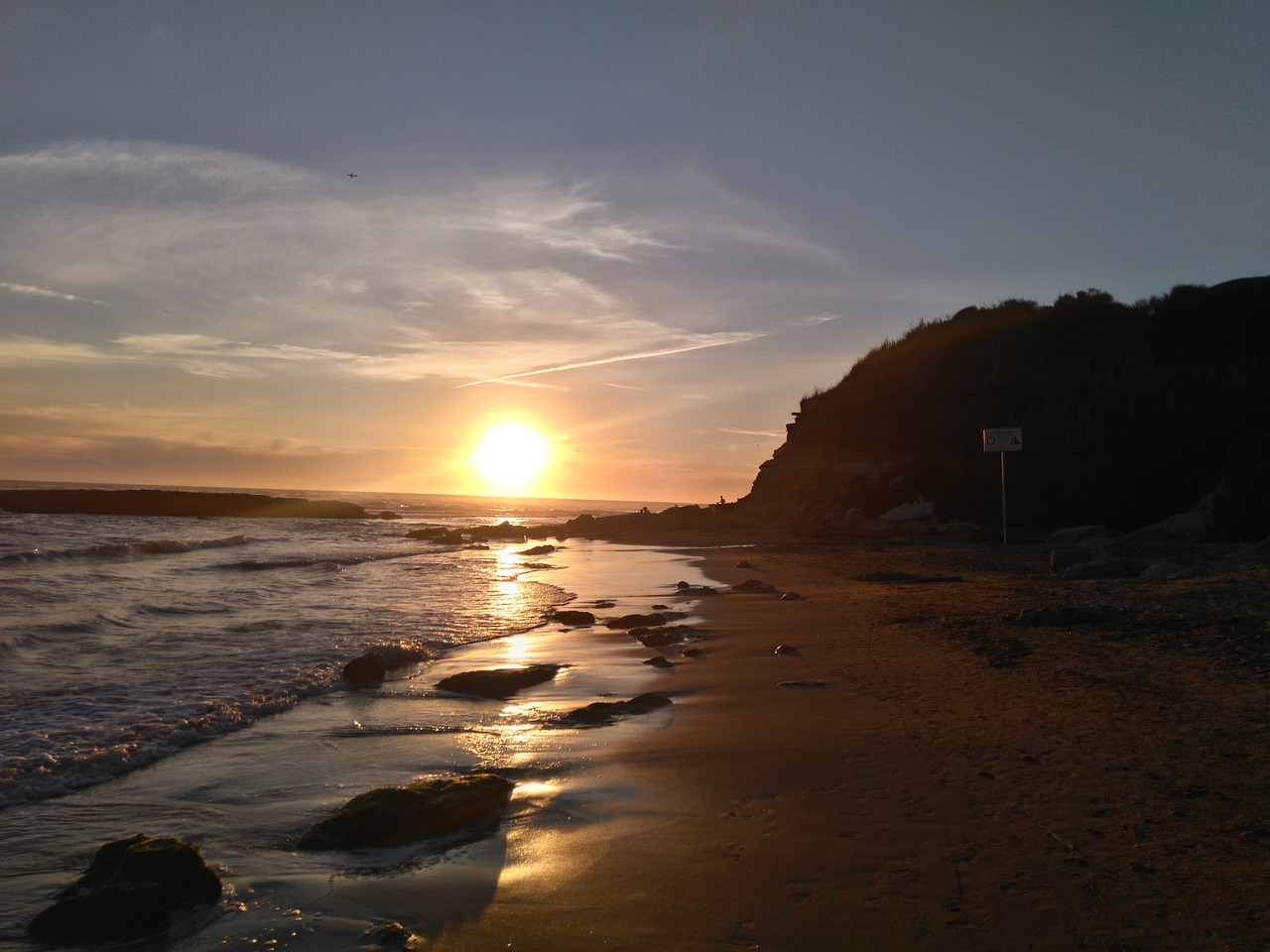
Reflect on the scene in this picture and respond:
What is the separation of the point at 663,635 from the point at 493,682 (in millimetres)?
3719

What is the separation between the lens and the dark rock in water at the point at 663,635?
458 inches

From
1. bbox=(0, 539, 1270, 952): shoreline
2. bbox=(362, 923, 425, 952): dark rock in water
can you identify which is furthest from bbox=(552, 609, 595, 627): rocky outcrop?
bbox=(362, 923, 425, 952): dark rock in water

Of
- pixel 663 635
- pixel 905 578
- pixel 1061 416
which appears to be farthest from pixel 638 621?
pixel 1061 416

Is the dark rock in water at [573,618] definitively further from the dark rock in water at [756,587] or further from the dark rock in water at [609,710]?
the dark rock in water at [609,710]

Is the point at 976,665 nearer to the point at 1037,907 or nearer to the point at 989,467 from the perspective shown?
the point at 1037,907

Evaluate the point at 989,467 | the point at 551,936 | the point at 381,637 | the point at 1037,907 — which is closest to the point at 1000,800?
the point at 1037,907

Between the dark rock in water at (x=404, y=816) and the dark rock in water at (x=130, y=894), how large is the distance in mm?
699

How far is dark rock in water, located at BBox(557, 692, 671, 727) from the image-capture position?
7.21m

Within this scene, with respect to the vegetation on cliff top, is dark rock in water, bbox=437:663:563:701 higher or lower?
lower

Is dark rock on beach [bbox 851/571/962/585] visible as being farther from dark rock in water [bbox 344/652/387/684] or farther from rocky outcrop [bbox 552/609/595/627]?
dark rock in water [bbox 344/652/387/684]

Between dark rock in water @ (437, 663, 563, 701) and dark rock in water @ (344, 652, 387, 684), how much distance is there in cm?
76

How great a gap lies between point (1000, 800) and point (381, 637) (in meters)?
9.30

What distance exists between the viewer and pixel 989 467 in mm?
29781

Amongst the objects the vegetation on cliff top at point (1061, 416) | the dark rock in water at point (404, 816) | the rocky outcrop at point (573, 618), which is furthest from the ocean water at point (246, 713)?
the vegetation on cliff top at point (1061, 416)
